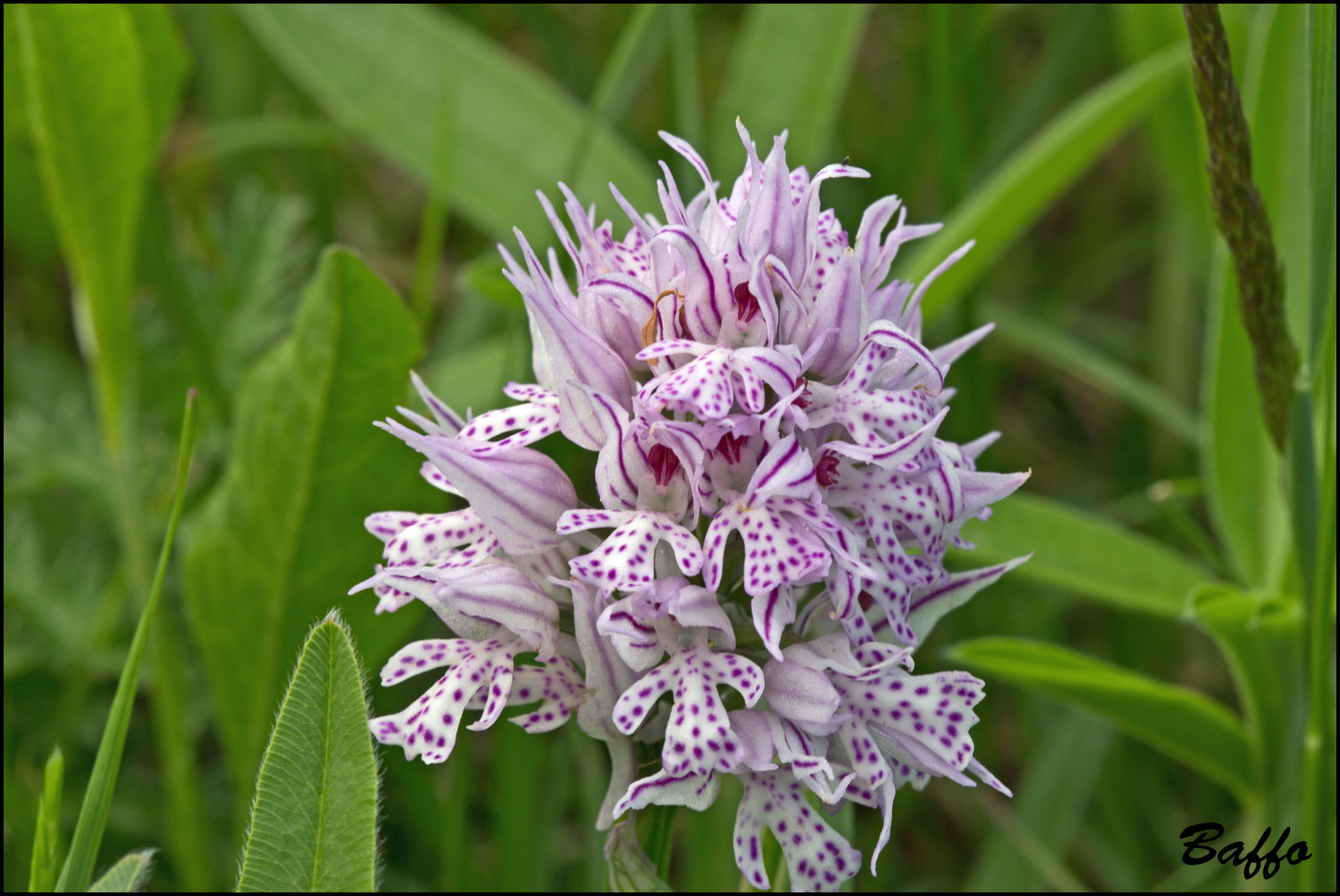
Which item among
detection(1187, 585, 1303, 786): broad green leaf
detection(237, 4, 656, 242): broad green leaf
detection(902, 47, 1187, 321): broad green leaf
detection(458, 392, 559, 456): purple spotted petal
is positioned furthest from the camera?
detection(237, 4, 656, 242): broad green leaf

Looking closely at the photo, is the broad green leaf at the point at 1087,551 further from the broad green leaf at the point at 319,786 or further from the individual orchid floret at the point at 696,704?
the broad green leaf at the point at 319,786

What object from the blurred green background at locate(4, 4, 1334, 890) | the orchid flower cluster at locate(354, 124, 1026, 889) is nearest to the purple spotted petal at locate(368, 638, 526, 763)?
the orchid flower cluster at locate(354, 124, 1026, 889)

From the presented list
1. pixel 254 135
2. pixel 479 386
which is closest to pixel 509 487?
pixel 479 386

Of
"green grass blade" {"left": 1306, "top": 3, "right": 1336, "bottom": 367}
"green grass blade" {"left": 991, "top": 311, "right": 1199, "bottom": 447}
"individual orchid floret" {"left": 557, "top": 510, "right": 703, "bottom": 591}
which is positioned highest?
"green grass blade" {"left": 991, "top": 311, "right": 1199, "bottom": 447}

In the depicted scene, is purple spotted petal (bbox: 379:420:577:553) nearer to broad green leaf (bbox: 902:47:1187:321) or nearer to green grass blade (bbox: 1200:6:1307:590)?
broad green leaf (bbox: 902:47:1187:321)

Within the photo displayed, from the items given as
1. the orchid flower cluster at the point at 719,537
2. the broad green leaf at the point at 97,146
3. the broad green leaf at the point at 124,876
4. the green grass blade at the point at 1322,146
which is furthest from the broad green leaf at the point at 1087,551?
the broad green leaf at the point at 97,146

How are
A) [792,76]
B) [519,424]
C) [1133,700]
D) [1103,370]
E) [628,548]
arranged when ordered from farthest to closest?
[1103,370] < [792,76] < [1133,700] < [519,424] < [628,548]

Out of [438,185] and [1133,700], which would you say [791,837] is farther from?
[438,185]
